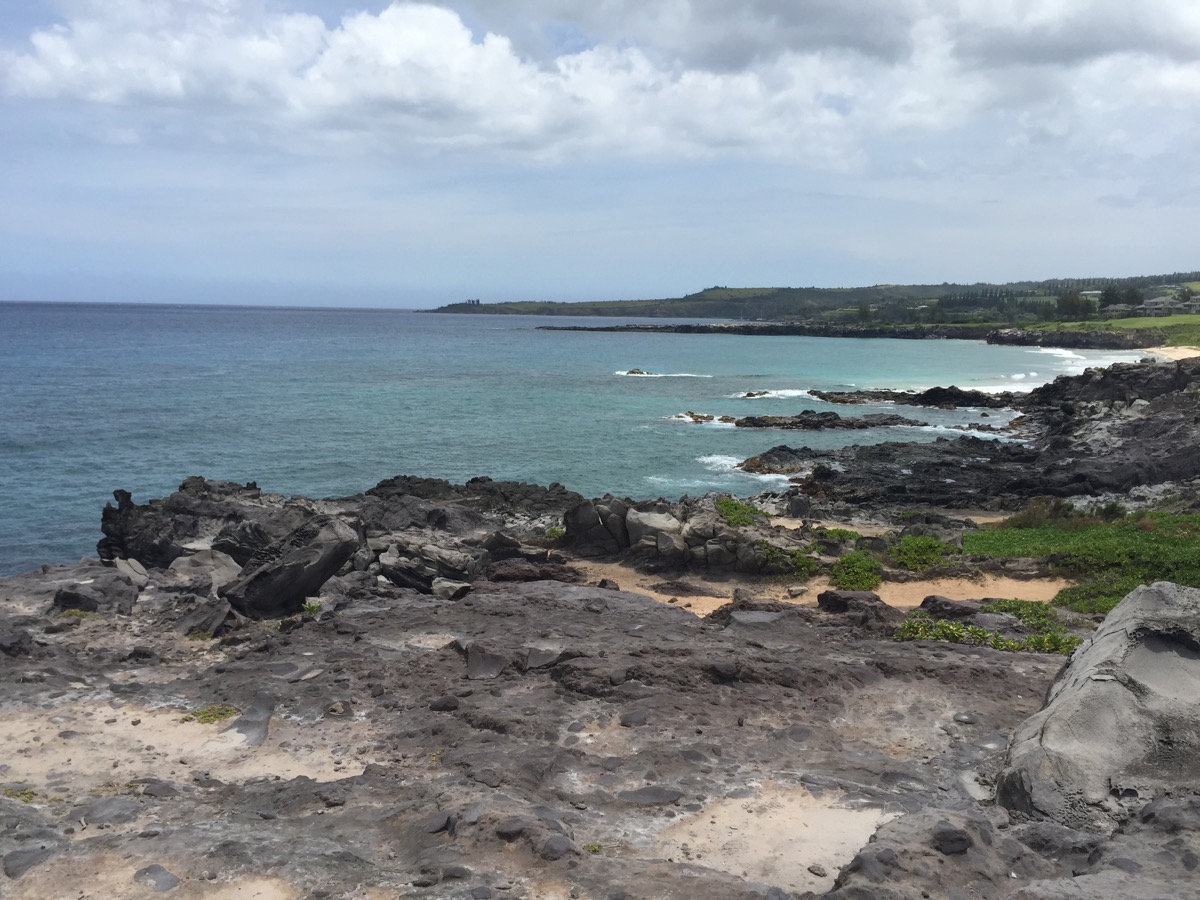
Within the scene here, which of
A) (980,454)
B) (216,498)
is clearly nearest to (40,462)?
(216,498)

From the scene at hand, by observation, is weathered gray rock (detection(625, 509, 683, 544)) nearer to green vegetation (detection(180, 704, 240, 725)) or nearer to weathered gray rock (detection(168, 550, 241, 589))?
weathered gray rock (detection(168, 550, 241, 589))

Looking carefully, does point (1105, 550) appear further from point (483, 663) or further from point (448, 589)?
point (483, 663)

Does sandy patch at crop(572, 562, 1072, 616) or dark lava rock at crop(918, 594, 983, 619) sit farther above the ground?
dark lava rock at crop(918, 594, 983, 619)

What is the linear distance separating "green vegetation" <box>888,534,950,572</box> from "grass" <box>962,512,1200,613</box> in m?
0.90

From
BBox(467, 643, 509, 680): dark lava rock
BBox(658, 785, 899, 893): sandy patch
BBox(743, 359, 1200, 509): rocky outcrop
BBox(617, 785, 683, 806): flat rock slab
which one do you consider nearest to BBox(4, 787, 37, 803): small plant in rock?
BBox(467, 643, 509, 680): dark lava rock

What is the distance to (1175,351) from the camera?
94938 millimetres

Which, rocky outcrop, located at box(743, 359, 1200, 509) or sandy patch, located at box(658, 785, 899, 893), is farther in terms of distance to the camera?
rocky outcrop, located at box(743, 359, 1200, 509)

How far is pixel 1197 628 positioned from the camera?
9.80 m

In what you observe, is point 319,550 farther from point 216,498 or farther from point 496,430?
point 496,430

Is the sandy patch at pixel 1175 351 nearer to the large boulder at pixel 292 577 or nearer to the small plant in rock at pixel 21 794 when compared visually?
the large boulder at pixel 292 577

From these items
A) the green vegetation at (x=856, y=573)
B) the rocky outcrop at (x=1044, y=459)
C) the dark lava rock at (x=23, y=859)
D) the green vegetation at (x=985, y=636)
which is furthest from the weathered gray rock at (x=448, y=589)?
the rocky outcrop at (x=1044, y=459)

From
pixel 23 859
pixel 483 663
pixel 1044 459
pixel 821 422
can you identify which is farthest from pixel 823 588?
pixel 821 422

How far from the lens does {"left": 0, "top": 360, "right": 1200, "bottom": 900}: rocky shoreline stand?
303 inches

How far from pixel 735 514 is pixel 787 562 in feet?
Answer: 14.6
